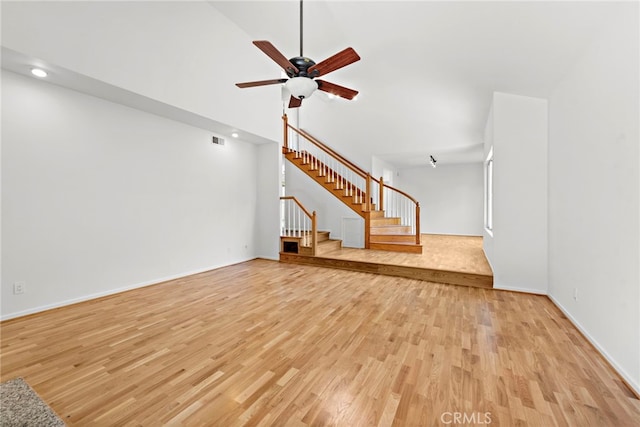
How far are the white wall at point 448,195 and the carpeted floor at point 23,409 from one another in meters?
9.53

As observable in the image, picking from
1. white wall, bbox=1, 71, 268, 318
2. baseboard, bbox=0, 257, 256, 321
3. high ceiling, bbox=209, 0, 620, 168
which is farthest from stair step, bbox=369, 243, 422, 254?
baseboard, bbox=0, 257, 256, 321

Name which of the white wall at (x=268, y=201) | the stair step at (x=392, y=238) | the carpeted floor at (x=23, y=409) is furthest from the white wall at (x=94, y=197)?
the stair step at (x=392, y=238)

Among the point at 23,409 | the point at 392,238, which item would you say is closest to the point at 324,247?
the point at 392,238

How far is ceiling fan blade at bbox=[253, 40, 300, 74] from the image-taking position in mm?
2354

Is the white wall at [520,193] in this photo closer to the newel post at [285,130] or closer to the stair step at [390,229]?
the stair step at [390,229]

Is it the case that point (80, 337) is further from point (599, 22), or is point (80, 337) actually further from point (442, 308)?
point (599, 22)

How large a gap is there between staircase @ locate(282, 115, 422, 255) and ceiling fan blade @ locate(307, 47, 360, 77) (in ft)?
12.7

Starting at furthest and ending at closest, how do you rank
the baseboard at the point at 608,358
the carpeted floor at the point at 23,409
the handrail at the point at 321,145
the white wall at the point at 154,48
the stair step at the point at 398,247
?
the handrail at the point at 321,145, the stair step at the point at 398,247, the white wall at the point at 154,48, the baseboard at the point at 608,358, the carpeted floor at the point at 23,409

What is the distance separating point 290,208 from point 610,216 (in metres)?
5.56

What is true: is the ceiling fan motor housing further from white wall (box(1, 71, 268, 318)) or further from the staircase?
the staircase

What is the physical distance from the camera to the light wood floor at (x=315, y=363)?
1556mm

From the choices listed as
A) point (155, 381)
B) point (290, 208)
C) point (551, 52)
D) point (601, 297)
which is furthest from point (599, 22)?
point (290, 208)

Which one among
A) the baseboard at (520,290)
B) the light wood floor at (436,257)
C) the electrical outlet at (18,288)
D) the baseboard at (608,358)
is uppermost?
the light wood floor at (436,257)

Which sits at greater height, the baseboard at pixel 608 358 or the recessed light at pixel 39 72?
the recessed light at pixel 39 72
